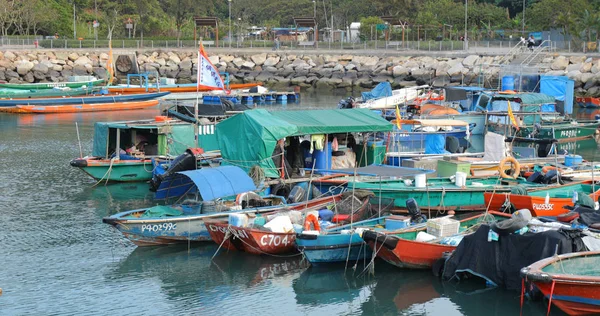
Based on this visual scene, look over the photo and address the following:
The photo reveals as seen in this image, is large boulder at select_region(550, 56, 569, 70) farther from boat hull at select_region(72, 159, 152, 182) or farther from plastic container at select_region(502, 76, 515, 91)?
boat hull at select_region(72, 159, 152, 182)

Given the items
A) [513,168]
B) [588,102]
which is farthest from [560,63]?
[513,168]

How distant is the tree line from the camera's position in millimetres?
78812

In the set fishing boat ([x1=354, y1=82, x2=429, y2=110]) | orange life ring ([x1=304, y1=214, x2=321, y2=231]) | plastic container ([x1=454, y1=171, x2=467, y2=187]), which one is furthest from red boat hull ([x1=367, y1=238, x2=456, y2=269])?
fishing boat ([x1=354, y1=82, x2=429, y2=110])

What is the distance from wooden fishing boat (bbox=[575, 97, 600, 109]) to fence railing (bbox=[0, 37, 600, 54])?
11.5 metres

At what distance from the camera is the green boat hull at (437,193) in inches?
911

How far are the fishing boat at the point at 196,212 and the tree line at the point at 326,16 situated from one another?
5455 centimetres

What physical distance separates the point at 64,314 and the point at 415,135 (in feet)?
58.3

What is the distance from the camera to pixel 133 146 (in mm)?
31625

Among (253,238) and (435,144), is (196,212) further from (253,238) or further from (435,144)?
(435,144)

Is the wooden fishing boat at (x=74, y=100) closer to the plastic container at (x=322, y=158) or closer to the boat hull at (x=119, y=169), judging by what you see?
the boat hull at (x=119, y=169)

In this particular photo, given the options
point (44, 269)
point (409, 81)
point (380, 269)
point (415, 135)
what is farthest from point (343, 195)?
point (409, 81)

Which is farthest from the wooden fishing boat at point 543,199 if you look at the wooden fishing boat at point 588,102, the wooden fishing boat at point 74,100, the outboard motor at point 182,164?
the wooden fishing boat at point 74,100

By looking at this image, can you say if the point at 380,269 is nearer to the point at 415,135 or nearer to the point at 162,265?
the point at 162,265

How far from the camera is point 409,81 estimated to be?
2729 inches
